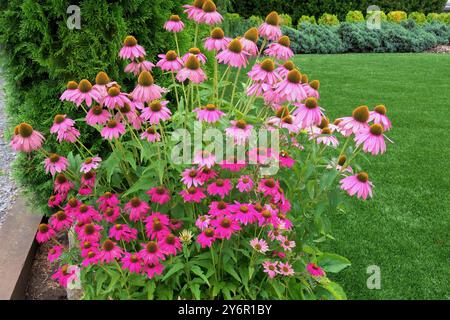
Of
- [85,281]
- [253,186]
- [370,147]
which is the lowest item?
[85,281]

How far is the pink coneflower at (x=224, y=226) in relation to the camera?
1.80 metres

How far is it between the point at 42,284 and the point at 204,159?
1624 mm

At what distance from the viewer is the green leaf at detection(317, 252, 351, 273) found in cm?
257

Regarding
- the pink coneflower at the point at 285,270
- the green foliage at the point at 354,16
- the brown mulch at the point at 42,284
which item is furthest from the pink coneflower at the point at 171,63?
the green foliage at the point at 354,16

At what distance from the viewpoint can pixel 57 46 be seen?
282 cm

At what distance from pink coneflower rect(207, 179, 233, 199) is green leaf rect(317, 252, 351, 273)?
38.7 inches

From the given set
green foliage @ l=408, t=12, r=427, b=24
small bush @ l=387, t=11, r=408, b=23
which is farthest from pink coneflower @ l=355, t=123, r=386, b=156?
green foliage @ l=408, t=12, r=427, b=24

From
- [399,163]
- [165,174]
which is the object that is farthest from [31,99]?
[399,163]

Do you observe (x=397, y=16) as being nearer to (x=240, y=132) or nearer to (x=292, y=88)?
(x=292, y=88)

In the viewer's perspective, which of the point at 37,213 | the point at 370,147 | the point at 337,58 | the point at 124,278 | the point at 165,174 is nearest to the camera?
the point at 370,147

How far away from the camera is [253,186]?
2047 mm

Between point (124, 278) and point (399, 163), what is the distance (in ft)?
10.5

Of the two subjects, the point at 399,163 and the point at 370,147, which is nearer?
the point at 370,147
